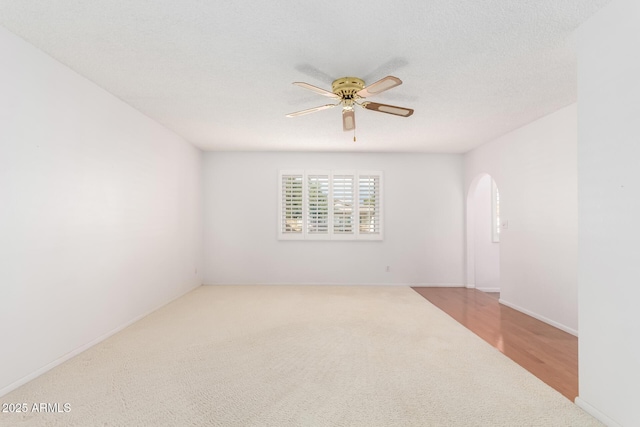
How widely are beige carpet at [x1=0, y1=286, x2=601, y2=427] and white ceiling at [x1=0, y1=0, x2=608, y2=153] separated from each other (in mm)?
2524

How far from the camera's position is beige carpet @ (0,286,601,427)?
80.9 inches

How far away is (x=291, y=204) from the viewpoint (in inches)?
250

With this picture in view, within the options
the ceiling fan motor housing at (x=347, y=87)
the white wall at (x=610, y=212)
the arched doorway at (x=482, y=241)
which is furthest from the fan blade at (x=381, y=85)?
the arched doorway at (x=482, y=241)

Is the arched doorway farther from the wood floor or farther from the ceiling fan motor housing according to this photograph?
the ceiling fan motor housing

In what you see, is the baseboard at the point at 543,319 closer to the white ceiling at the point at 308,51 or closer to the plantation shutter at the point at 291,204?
the white ceiling at the point at 308,51

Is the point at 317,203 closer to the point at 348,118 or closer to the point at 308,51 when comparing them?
the point at 348,118

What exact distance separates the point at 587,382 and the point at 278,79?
10.8 feet

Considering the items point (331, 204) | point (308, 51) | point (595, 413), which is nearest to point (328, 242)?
point (331, 204)

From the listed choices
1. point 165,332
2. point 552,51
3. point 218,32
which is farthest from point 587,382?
point 165,332

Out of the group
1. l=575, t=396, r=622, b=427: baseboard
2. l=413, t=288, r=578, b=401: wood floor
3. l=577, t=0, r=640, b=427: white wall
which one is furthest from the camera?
l=413, t=288, r=578, b=401: wood floor

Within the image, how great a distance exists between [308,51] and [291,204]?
3.97 metres

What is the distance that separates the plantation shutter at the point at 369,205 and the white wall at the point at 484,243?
1817mm

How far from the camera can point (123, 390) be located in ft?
7.75

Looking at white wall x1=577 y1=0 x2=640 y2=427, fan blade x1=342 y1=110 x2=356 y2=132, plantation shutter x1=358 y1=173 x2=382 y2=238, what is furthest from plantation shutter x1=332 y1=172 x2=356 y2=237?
white wall x1=577 y1=0 x2=640 y2=427
